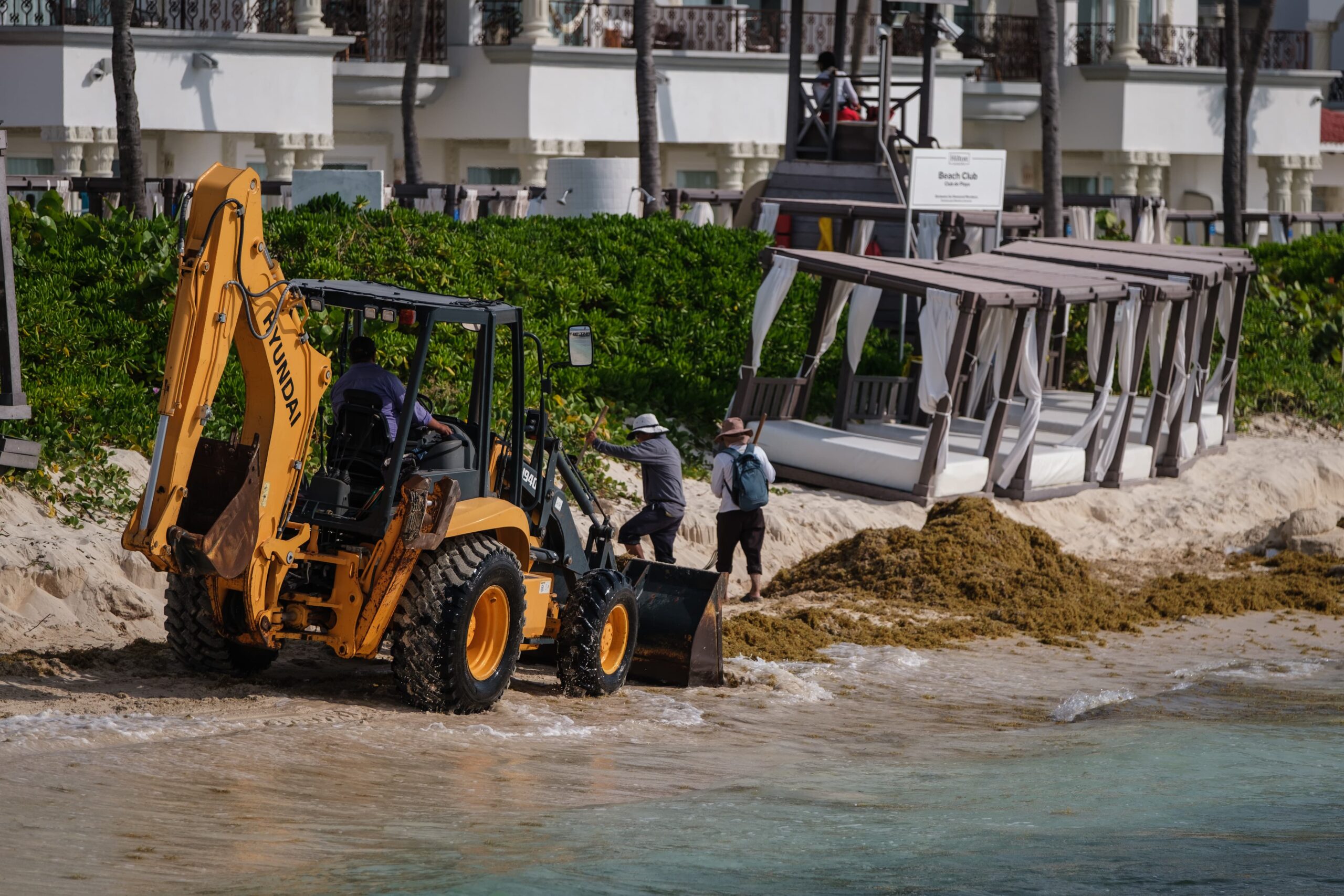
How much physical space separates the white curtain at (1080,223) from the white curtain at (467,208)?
31.7ft

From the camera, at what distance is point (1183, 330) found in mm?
20297

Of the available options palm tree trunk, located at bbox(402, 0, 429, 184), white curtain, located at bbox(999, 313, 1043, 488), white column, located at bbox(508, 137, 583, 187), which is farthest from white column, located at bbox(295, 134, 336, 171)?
white curtain, located at bbox(999, 313, 1043, 488)

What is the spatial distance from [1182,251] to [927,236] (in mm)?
2906

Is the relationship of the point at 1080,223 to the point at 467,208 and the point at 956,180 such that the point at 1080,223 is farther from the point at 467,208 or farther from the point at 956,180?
the point at 467,208

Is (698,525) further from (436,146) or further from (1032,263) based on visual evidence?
(436,146)

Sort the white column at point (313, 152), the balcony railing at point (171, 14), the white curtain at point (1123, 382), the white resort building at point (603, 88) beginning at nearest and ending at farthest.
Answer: the white curtain at point (1123, 382) < the balcony railing at point (171, 14) < the white resort building at point (603, 88) < the white column at point (313, 152)

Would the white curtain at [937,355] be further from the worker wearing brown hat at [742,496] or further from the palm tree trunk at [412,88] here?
the palm tree trunk at [412,88]

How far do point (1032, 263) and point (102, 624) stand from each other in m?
11.0

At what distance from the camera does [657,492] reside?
14.2 m

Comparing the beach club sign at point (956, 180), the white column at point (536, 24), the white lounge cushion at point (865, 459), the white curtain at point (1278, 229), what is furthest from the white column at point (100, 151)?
the white curtain at point (1278, 229)

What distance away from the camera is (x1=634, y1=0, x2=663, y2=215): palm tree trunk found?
27.5 m

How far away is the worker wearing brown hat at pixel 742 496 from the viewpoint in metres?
14.7

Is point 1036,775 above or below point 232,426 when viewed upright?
below

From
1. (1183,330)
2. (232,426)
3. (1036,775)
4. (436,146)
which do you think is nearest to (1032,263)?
(1183,330)
